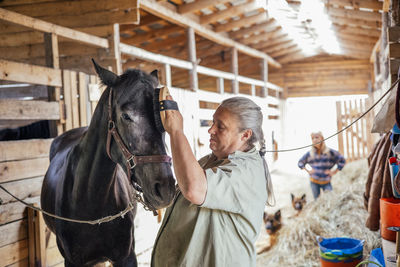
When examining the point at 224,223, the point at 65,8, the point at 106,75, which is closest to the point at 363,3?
the point at 65,8

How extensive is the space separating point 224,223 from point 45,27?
3.08 metres

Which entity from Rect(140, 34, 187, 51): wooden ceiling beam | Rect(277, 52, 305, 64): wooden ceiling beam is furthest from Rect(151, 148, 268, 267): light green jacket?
Rect(277, 52, 305, 64): wooden ceiling beam

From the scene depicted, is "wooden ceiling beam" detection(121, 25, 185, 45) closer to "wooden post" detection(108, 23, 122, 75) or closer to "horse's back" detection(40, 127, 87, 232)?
"wooden post" detection(108, 23, 122, 75)

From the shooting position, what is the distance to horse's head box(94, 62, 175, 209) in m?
1.74

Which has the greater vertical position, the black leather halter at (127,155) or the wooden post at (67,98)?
the wooden post at (67,98)

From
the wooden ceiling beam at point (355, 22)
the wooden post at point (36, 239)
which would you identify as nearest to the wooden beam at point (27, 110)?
the wooden post at point (36, 239)

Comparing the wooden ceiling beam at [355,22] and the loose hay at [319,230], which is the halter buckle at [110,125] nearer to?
the loose hay at [319,230]

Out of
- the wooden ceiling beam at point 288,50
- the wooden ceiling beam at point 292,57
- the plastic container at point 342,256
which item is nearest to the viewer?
the plastic container at point 342,256

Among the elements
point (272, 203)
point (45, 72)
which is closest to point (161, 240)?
point (272, 203)

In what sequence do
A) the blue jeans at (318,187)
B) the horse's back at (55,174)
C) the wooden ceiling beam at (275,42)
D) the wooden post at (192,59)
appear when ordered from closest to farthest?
the horse's back at (55,174)
the blue jeans at (318,187)
the wooden post at (192,59)
the wooden ceiling beam at (275,42)

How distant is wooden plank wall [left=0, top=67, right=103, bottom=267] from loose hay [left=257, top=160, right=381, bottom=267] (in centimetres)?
237

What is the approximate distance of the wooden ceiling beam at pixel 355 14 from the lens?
7.98 m

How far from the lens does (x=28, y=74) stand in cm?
328

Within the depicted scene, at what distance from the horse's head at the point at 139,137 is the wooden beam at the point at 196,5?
5172 millimetres
